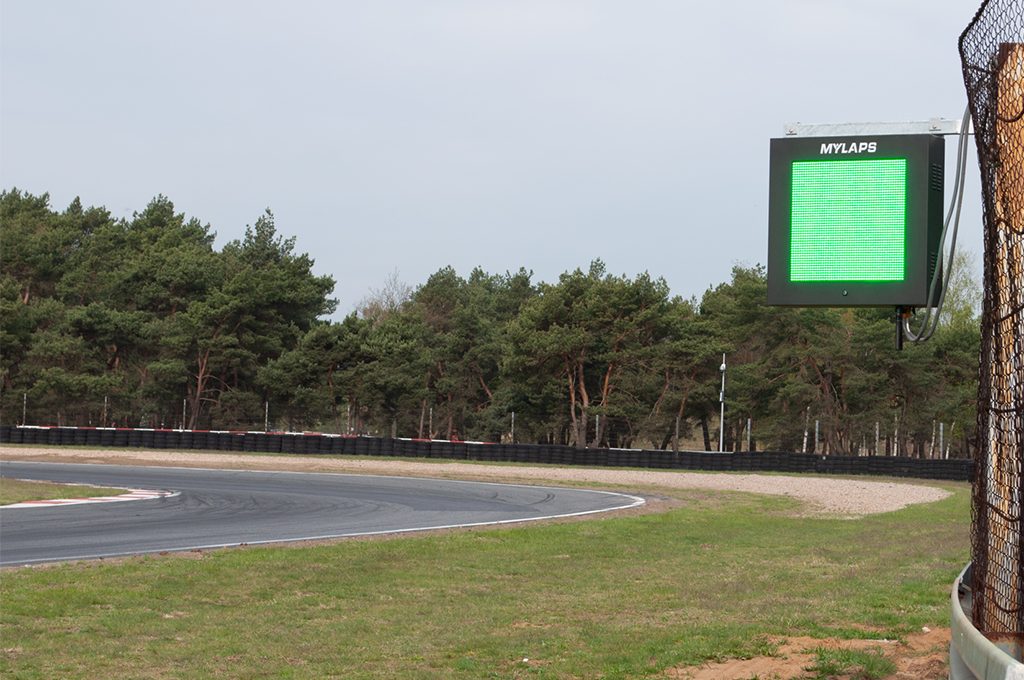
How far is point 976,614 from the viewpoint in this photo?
476 centimetres

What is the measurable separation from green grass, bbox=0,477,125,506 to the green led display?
18483mm

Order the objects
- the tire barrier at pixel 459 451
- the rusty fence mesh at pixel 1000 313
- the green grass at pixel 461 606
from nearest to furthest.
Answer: the rusty fence mesh at pixel 1000 313, the green grass at pixel 461 606, the tire barrier at pixel 459 451

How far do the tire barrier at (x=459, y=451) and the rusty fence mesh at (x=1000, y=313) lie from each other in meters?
43.9

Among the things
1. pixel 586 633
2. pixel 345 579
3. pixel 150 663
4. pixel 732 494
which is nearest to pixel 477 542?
pixel 345 579

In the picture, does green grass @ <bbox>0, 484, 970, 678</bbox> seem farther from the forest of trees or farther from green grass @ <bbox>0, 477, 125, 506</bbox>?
the forest of trees

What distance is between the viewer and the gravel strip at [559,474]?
35.5m

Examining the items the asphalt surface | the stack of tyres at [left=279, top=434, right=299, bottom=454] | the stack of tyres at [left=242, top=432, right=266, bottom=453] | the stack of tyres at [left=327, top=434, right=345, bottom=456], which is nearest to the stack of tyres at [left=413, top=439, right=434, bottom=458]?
the stack of tyres at [left=327, top=434, right=345, bottom=456]

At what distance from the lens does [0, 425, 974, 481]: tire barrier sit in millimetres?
48531

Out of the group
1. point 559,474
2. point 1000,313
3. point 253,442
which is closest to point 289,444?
point 253,442

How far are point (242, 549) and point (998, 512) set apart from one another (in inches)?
481

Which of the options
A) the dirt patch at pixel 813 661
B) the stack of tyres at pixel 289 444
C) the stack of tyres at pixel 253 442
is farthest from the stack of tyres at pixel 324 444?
the dirt patch at pixel 813 661

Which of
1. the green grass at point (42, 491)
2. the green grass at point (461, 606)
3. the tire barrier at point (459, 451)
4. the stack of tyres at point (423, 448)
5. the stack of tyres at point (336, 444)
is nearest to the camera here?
the green grass at point (461, 606)

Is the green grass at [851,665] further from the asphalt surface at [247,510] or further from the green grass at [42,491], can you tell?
the green grass at [42,491]

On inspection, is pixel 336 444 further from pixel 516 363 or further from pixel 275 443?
pixel 516 363
